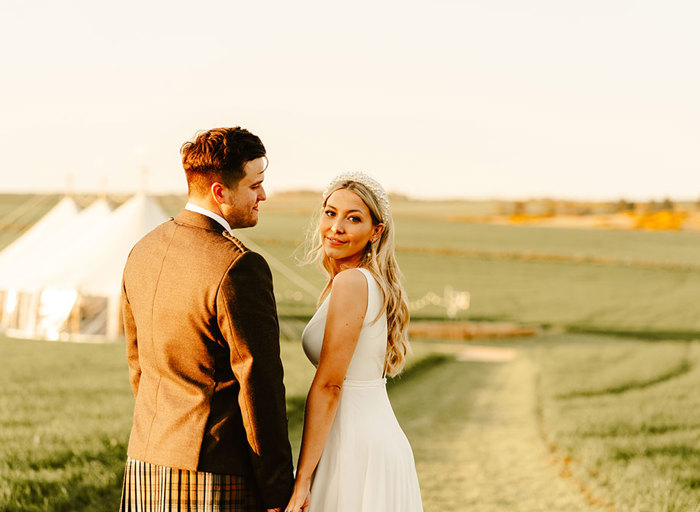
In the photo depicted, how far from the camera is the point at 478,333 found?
25203 mm

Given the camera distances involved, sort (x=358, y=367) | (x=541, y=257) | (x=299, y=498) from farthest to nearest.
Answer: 1. (x=541, y=257)
2. (x=358, y=367)
3. (x=299, y=498)

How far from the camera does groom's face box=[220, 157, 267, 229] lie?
2.66 m

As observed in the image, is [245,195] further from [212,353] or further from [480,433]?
[480,433]

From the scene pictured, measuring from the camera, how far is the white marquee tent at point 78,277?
18.0m

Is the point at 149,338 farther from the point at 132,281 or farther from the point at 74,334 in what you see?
the point at 74,334

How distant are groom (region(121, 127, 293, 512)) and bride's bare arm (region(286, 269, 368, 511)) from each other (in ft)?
0.83

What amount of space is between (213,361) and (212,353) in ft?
0.09

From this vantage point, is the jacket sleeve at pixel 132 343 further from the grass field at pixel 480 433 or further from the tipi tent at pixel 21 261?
the tipi tent at pixel 21 261

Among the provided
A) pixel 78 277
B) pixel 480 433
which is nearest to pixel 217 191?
pixel 480 433

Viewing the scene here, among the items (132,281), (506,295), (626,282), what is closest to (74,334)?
(132,281)

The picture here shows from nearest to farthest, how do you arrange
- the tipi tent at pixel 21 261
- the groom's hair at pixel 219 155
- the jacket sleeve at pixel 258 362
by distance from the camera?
the jacket sleeve at pixel 258 362 → the groom's hair at pixel 219 155 → the tipi tent at pixel 21 261

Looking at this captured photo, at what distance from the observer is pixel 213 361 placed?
8.36 feet

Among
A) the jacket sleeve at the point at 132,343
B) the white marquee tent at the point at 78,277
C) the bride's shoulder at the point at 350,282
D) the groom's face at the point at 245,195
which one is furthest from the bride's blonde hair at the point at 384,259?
the white marquee tent at the point at 78,277

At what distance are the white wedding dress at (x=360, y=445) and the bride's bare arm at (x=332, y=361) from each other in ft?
0.38
